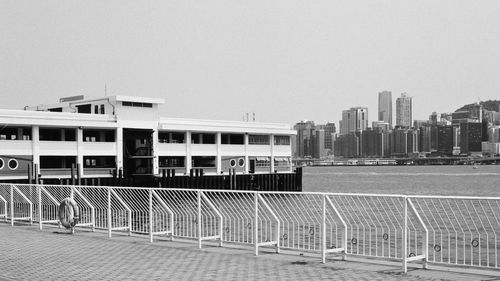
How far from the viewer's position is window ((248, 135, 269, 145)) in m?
76.8

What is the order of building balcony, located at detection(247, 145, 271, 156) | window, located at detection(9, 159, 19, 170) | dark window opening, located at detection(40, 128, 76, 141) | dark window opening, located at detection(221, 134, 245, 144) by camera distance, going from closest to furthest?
window, located at detection(9, 159, 19, 170) < dark window opening, located at detection(40, 128, 76, 141) < building balcony, located at detection(247, 145, 271, 156) < dark window opening, located at detection(221, 134, 245, 144)

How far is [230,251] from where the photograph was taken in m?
13.8

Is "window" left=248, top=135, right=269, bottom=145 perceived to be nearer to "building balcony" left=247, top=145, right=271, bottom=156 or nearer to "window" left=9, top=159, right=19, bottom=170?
"building balcony" left=247, top=145, right=271, bottom=156

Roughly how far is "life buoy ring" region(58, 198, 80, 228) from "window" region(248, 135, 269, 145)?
58.8 meters

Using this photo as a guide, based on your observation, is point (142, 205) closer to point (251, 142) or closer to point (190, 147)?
point (190, 147)

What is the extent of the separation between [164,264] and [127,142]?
53415 millimetres

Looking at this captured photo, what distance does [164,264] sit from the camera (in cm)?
1209

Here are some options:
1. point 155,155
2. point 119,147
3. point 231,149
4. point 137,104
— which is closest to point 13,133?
point 119,147

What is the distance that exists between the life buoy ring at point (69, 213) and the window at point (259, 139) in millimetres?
58816

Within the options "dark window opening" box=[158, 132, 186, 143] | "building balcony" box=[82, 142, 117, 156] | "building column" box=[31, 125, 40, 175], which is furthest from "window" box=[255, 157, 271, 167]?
"building column" box=[31, 125, 40, 175]

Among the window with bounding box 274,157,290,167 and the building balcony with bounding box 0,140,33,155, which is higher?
the building balcony with bounding box 0,140,33,155

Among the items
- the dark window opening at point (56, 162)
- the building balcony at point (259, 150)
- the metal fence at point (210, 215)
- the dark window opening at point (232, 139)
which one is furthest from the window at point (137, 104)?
the metal fence at point (210, 215)

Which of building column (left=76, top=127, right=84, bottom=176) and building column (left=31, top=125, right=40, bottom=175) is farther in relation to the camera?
building column (left=76, top=127, right=84, bottom=176)

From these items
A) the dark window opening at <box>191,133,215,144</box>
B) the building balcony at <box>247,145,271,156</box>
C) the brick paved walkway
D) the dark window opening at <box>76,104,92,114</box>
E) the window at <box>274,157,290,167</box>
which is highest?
the dark window opening at <box>76,104,92,114</box>
